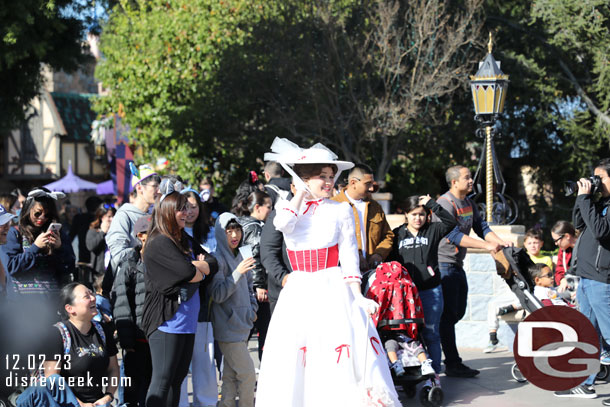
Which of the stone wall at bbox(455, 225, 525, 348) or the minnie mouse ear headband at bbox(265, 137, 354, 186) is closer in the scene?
the minnie mouse ear headband at bbox(265, 137, 354, 186)

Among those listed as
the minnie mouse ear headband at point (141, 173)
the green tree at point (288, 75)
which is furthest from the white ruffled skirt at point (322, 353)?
the green tree at point (288, 75)

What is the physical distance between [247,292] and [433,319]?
2.00 metres

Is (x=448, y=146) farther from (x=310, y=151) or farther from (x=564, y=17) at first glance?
(x=310, y=151)

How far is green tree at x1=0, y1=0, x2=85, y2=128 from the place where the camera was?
13906mm

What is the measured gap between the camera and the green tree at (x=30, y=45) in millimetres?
13906

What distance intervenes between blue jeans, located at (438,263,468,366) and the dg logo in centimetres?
102

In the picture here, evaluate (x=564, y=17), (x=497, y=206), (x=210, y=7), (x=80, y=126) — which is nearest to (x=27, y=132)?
(x=80, y=126)

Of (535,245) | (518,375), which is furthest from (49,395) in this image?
(535,245)

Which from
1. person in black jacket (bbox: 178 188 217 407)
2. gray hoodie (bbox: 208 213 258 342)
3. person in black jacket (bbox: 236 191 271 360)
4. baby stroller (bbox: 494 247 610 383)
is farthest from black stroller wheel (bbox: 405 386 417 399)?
person in black jacket (bbox: 178 188 217 407)

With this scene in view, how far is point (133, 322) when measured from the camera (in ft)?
19.5

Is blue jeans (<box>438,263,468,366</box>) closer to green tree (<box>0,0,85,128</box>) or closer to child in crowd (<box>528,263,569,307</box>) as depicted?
child in crowd (<box>528,263,569,307</box>)

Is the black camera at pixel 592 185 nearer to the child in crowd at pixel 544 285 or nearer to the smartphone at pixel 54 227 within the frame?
the child in crowd at pixel 544 285

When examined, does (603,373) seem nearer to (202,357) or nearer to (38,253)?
(202,357)

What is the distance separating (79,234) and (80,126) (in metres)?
30.0
